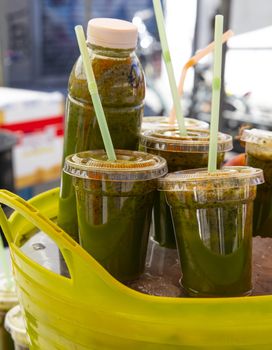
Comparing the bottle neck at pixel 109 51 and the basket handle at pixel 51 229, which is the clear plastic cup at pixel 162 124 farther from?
the basket handle at pixel 51 229

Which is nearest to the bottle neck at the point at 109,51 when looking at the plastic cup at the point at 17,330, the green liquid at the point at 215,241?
the green liquid at the point at 215,241

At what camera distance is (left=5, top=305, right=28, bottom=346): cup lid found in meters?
0.83

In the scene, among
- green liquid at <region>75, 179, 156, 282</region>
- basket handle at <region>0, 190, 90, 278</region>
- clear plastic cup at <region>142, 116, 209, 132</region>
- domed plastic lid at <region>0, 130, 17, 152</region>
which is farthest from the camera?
domed plastic lid at <region>0, 130, 17, 152</region>

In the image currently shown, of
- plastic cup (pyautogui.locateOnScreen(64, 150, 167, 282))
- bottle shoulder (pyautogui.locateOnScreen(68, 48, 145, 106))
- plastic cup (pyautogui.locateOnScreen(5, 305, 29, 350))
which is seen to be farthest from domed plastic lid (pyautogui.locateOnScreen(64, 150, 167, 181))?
plastic cup (pyautogui.locateOnScreen(5, 305, 29, 350))

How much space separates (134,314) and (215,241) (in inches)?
6.0

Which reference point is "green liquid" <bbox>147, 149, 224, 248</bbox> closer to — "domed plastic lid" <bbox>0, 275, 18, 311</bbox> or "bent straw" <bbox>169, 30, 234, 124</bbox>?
"bent straw" <bbox>169, 30, 234, 124</bbox>

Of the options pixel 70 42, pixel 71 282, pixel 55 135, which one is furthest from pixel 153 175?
pixel 70 42

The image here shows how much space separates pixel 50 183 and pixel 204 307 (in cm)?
273

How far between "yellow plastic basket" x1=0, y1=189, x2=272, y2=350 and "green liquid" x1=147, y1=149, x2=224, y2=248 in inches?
9.4

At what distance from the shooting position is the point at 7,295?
95 centimetres

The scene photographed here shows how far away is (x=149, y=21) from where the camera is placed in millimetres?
6836

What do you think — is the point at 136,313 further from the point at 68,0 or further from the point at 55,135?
the point at 68,0

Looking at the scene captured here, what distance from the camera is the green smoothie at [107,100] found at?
715 mm

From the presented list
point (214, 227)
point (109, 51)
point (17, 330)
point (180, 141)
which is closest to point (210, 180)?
point (214, 227)
